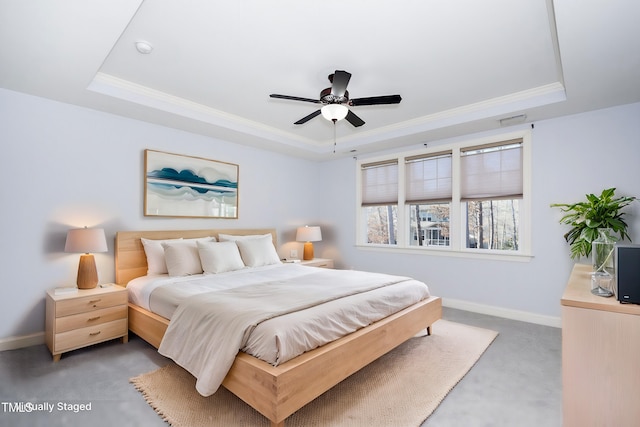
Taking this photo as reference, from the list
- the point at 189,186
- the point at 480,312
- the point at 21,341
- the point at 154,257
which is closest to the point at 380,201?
the point at 480,312

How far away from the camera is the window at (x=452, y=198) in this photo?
3.86 metres

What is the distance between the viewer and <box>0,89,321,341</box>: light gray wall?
285cm

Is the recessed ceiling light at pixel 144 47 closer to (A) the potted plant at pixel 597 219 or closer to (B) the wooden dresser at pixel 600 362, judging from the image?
(B) the wooden dresser at pixel 600 362

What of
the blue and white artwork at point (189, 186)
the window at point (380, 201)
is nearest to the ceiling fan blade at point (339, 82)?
the blue and white artwork at point (189, 186)

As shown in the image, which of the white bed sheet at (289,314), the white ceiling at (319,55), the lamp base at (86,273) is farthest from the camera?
the lamp base at (86,273)

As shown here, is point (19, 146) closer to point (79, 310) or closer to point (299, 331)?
point (79, 310)

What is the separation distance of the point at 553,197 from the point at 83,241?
194 inches

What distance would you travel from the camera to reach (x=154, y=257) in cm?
346

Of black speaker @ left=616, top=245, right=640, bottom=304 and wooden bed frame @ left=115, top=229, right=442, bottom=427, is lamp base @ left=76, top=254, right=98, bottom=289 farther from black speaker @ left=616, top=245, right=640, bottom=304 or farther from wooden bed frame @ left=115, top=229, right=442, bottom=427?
black speaker @ left=616, top=245, right=640, bottom=304

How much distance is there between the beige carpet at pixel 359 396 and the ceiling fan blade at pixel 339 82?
2254 millimetres

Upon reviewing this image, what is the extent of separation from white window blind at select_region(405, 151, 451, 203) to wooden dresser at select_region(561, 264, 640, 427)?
120 inches

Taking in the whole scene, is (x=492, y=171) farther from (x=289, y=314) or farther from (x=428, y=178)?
(x=289, y=314)

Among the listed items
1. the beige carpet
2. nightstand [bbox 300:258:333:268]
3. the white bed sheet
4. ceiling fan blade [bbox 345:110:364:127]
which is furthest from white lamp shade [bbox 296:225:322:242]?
the beige carpet

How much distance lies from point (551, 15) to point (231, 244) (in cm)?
358
